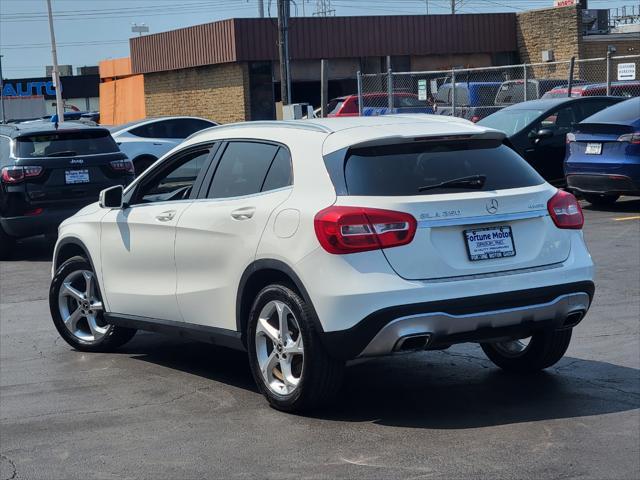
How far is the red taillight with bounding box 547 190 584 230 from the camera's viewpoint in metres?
6.46

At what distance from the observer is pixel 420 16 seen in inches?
1817

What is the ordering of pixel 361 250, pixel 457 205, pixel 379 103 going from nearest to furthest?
pixel 361 250 < pixel 457 205 < pixel 379 103

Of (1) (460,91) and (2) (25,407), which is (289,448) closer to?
(2) (25,407)

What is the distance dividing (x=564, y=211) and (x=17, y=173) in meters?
9.14

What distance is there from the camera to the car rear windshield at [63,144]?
14133mm

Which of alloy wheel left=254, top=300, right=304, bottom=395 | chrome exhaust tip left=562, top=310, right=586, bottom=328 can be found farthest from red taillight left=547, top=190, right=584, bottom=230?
alloy wheel left=254, top=300, right=304, bottom=395

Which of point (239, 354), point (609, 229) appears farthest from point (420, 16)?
point (239, 354)

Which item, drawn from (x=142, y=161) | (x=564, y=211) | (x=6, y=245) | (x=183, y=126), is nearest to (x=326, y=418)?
(x=564, y=211)

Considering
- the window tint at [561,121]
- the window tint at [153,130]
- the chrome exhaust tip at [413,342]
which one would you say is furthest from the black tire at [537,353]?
the window tint at [153,130]

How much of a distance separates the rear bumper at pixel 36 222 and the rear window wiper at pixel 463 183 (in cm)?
875

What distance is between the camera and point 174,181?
26.3 feet

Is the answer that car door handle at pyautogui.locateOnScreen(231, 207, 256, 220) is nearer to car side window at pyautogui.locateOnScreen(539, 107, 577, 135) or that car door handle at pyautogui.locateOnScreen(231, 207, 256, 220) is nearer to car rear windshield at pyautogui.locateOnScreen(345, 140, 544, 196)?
car rear windshield at pyautogui.locateOnScreen(345, 140, 544, 196)

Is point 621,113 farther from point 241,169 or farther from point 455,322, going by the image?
point 455,322

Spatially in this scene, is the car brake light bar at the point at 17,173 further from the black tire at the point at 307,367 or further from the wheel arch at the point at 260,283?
the black tire at the point at 307,367
